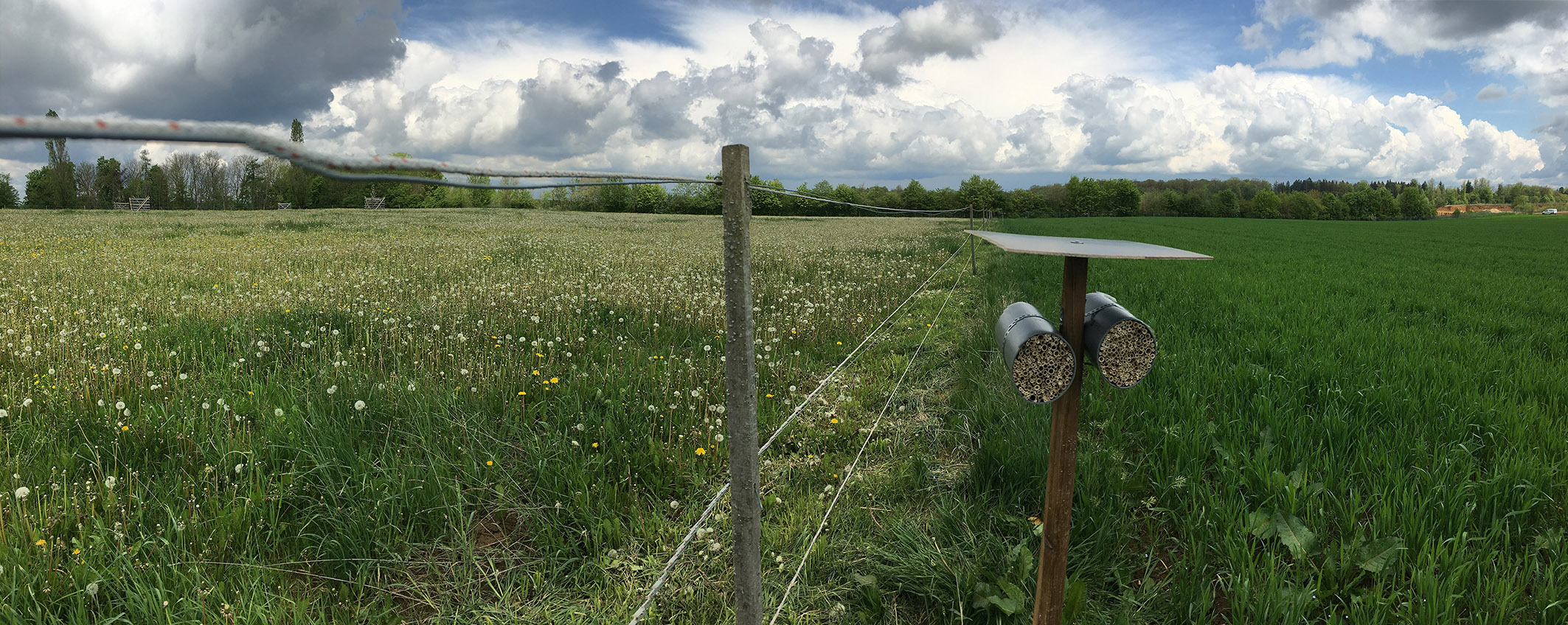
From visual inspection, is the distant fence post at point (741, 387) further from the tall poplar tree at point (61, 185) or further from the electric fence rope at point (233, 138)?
the tall poplar tree at point (61, 185)

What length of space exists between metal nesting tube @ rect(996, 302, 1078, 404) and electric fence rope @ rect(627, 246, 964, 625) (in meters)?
1.09

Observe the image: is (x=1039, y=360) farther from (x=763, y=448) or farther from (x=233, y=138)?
(x=233, y=138)

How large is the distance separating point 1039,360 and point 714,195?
6.51ft

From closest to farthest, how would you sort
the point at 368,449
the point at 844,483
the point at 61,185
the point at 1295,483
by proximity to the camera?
the point at 1295,483 < the point at 368,449 < the point at 844,483 < the point at 61,185

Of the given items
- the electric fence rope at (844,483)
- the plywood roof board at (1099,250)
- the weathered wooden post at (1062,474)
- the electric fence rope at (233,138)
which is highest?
the electric fence rope at (233,138)

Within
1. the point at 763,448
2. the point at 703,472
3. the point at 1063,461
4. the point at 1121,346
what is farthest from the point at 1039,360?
the point at 703,472

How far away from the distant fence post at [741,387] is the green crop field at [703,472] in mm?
625

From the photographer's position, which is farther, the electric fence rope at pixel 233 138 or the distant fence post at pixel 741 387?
the distant fence post at pixel 741 387

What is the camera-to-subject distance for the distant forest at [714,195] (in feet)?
23.5

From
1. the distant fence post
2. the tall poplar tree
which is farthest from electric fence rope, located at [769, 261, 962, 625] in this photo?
the tall poplar tree

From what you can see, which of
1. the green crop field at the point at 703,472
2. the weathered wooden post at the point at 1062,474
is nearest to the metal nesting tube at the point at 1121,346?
the weathered wooden post at the point at 1062,474

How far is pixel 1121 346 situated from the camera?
220 cm

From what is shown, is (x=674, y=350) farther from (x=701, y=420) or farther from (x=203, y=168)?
(x=203, y=168)

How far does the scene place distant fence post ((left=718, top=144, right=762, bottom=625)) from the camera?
2.11 m
